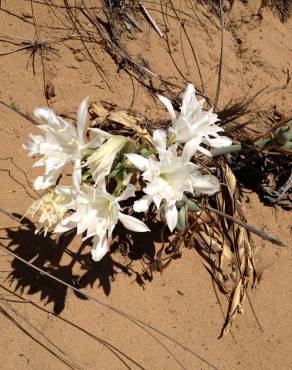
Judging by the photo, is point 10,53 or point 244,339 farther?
point 10,53

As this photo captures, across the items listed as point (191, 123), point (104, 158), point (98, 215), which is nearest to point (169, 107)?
point (191, 123)

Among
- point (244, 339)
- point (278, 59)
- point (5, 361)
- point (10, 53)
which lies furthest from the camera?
point (278, 59)

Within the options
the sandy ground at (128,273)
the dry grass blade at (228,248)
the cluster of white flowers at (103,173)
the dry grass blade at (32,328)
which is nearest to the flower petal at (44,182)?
the cluster of white flowers at (103,173)

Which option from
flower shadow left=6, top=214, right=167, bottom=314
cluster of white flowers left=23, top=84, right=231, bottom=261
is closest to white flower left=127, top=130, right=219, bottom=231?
cluster of white flowers left=23, top=84, right=231, bottom=261

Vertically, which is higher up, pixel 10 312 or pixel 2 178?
pixel 2 178

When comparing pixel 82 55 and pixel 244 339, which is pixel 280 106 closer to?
pixel 82 55

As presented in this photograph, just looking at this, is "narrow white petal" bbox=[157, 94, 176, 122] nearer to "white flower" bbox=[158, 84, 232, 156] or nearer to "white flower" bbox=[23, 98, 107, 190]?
"white flower" bbox=[158, 84, 232, 156]

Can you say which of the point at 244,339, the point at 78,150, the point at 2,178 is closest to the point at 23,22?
the point at 2,178
